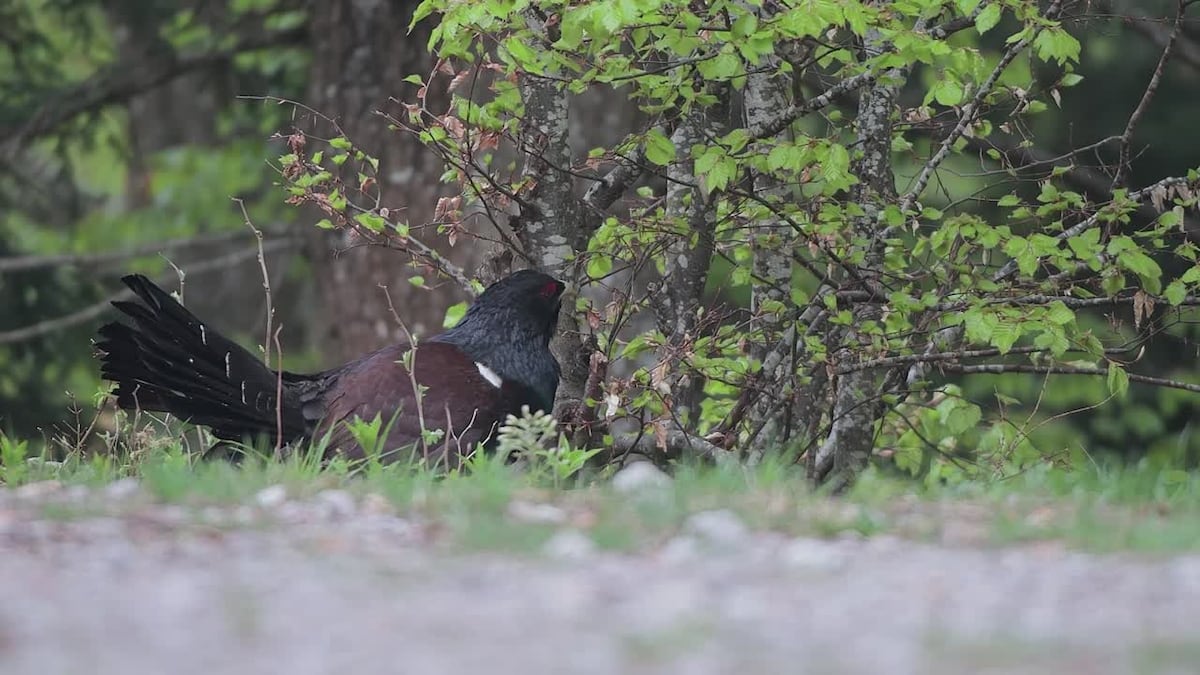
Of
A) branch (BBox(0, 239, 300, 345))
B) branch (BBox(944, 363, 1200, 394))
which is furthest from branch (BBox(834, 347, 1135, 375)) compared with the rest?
branch (BBox(0, 239, 300, 345))

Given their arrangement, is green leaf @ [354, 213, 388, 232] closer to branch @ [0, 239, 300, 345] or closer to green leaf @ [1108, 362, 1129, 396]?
green leaf @ [1108, 362, 1129, 396]

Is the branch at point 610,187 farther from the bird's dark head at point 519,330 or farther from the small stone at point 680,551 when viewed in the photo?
the small stone at point 680,551

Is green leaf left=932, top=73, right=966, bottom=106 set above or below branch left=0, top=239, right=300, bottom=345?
above

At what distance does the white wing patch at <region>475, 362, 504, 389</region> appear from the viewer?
8539 mm

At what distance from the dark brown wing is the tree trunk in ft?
14.8

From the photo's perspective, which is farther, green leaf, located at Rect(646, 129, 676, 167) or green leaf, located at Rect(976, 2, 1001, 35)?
green leaf, located at Rect(646, 129, 676, 167)

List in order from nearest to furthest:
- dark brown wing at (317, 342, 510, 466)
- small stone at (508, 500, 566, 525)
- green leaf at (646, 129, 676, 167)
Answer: small stone at (508, 500, 566, 525) < green leaf at (646, 129, 676, 167) < dark brown wing at (317, 342, 510, 466)

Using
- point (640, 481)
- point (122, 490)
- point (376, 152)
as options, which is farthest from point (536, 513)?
point (376, 152)

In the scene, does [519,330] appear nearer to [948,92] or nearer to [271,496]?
[948,92]

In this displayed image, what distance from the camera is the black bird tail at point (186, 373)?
8359 mm

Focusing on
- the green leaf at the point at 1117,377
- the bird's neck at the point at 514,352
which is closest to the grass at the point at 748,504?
the green leaf at the point at 1117,377

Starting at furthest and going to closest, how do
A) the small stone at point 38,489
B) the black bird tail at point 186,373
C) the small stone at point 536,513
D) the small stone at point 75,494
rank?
the black bird tail at point 186,373, the small stone at point 38,489, the small stone at point 75,494, the small stone at point 536,513

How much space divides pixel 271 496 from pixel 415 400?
288cm

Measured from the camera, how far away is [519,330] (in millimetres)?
8664
